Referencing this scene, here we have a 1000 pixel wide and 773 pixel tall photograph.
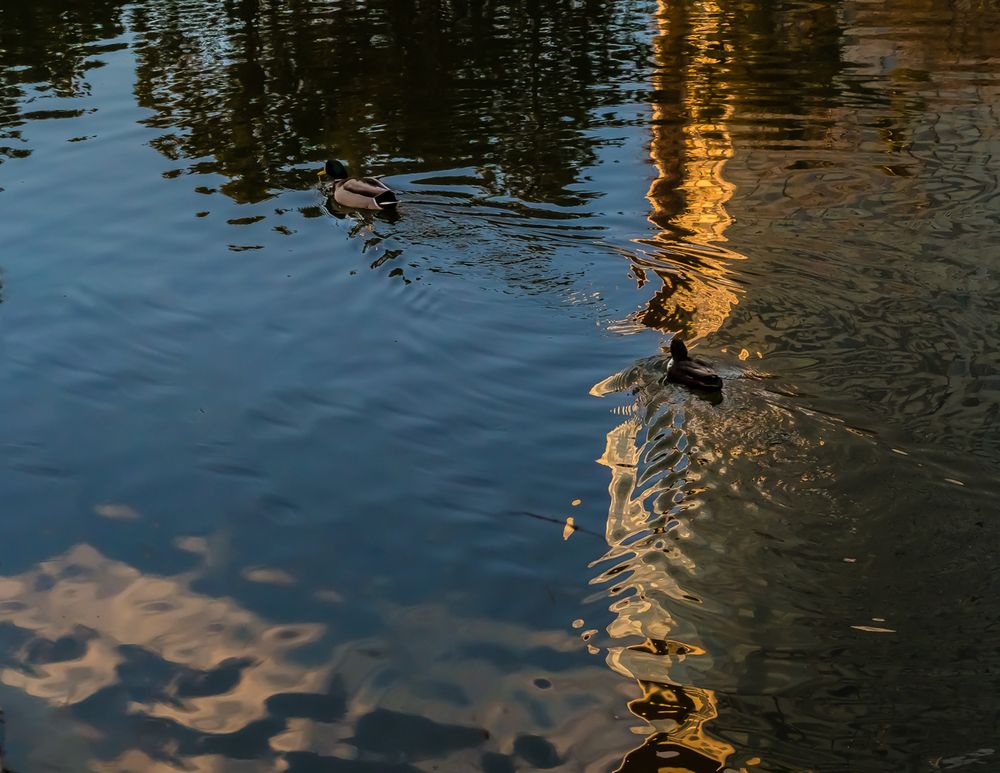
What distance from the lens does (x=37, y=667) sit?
21.3ft

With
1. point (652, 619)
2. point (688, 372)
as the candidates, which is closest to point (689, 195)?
point (688, 372)

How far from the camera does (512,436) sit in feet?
27.7

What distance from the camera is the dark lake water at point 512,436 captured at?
5.96 meters

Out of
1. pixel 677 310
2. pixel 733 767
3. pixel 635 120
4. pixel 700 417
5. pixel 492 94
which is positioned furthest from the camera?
pixel 492 94

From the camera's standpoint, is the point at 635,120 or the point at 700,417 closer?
the point at 700,417

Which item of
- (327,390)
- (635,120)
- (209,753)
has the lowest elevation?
(209,753)

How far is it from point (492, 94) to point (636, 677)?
1241 cm

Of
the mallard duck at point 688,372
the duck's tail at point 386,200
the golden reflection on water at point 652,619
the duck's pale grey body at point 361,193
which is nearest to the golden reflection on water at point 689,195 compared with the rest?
the mallard duck at point 688,372

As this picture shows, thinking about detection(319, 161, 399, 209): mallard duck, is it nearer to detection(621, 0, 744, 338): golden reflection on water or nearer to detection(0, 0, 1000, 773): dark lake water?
detection(0, 0, 1000, 773): dark lake water

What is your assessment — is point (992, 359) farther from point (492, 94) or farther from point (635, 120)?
point (492, 94)

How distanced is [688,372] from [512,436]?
4.53 ft

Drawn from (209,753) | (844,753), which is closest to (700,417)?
(844,753)

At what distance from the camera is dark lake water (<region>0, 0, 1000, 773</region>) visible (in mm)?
5961

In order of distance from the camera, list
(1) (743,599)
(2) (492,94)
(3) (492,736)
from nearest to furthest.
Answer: (3) (492,736)
(1) (743,599)
(2) (492,94)
